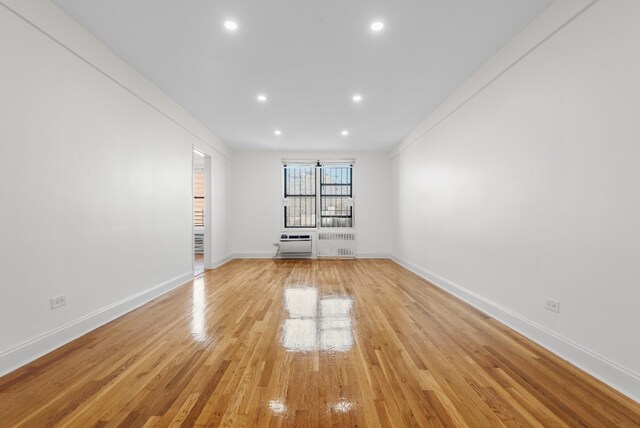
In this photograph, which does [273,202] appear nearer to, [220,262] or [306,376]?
[220,262]

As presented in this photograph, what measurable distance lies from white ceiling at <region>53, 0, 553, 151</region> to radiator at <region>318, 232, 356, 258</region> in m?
3.76

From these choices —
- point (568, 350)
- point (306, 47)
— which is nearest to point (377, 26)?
point (306, 47)

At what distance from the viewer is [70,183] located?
2.67m

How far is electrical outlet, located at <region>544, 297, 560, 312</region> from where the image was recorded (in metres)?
2.39

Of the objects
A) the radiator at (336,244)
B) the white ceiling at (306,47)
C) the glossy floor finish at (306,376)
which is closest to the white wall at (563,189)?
the glossy floor finish at (306,376)

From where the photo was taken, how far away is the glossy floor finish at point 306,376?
1.62 m

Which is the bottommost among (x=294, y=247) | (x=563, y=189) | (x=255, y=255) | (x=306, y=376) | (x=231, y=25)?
(x=255, y=255)

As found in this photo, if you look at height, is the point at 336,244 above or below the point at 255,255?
above

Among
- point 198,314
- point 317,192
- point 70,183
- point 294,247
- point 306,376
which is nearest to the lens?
point 306,376

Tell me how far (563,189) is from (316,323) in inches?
99.5

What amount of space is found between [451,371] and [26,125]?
3731mm

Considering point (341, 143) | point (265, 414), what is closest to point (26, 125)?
point (265, 414)

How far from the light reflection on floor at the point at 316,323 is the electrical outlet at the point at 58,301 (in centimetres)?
197

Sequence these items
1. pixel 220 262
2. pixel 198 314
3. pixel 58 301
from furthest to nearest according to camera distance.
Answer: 1. pixel 220 262
2. pixel 198 314
3. pixel 58 301
